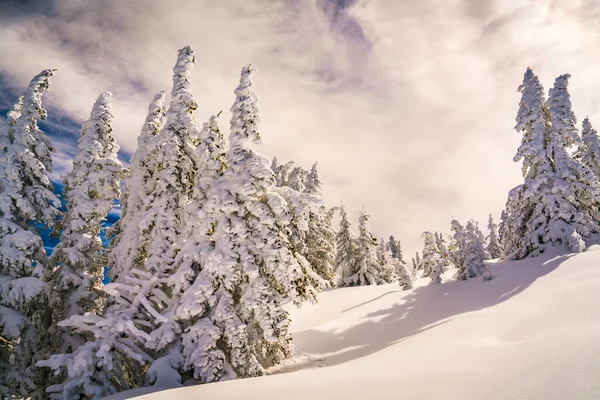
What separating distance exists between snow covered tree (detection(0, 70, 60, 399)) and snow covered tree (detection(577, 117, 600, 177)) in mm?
45314

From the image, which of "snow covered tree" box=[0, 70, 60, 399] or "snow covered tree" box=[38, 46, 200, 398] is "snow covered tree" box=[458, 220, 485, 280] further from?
"snow covered tree" box=[0, 70, 60, 399]

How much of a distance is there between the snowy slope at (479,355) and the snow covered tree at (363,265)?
1590 cm

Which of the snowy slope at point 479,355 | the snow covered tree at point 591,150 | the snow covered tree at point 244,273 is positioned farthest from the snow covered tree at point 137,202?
the snow covered tree at point 591,150

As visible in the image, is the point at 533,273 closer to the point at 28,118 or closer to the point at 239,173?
the point at 239,173

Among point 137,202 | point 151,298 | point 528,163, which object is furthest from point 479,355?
point 528,163

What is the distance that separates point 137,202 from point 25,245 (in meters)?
4.63

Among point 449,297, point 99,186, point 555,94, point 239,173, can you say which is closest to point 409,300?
point 449,297

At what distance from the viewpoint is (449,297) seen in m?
16.2

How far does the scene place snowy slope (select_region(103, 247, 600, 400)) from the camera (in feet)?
13.7

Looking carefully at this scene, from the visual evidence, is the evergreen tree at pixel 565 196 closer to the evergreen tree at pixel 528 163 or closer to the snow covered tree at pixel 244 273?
the evergreen tree at pixel 528 163

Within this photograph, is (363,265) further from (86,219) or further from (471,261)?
(86,219)

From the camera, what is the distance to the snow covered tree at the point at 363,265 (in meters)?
31.1

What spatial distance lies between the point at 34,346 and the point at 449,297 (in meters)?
19.6

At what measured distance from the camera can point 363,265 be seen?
31125 mm
